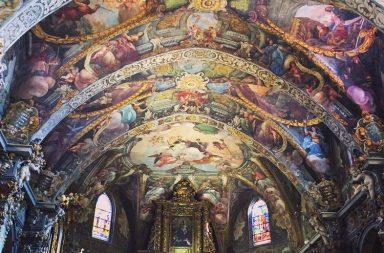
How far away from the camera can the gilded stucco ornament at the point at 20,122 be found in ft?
35.8

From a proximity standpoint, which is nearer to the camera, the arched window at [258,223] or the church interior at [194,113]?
the church interior at [194,113]

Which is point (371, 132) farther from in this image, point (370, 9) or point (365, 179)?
point (370, 9)

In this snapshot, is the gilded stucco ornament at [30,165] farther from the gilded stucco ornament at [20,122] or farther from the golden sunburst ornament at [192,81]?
the golden sunburst ornament at [192,81]

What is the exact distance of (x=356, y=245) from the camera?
42.4 ft

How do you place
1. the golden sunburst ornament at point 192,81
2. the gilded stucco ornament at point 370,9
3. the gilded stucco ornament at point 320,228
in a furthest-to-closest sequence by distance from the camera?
the golden sunburst ornament at point 192,81, the gilded stucco ornament at point 320,228, the gilded stucco ornament at point 370,9

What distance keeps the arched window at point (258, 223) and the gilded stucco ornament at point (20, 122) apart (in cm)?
1066

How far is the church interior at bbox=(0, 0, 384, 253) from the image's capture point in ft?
36.8

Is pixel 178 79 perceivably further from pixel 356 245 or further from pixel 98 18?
pixel 356 245

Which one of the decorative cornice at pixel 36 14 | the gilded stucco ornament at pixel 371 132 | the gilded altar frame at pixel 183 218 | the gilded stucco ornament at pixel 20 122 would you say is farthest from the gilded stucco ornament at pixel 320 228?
the gilded stucco ornament at pixel 20 122

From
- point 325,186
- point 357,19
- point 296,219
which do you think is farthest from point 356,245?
point 357,19

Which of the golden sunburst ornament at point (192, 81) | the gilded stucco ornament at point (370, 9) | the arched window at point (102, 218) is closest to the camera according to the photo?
the gilded stucco ornament at point (370, 9)

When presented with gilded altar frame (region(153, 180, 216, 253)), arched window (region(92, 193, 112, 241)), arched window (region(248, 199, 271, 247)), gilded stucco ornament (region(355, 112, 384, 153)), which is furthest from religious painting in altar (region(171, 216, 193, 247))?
gilded stucco ornament (region(355, 112, 384, 153))

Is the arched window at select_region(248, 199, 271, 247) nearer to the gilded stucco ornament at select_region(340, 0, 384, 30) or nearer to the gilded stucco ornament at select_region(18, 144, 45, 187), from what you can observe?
the gilded stucco ornament at select_region(18, 144, 45, 187)

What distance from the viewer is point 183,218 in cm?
2033
